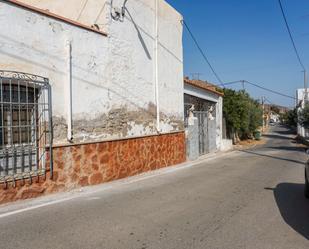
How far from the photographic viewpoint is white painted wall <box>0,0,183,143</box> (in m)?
8.64

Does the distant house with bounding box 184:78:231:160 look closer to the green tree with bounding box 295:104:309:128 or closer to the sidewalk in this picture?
the sidewalk

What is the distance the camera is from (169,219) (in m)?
6.62

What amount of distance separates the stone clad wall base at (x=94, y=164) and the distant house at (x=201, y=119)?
15.9 feet

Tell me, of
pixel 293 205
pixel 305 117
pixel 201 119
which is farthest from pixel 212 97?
pixel 293 205

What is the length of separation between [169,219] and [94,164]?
441cm

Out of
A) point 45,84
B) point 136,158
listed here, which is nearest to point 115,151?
point 136,158

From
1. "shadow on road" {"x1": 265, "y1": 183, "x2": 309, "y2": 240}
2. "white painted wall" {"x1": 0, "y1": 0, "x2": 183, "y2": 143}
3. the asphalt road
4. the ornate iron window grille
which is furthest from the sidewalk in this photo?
"shadow on road" {"x1": 265, "y1": 183, "x2": 309, "y2": 240}

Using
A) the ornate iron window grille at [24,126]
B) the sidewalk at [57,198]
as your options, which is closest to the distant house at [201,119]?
the sidewalk at [57,198]

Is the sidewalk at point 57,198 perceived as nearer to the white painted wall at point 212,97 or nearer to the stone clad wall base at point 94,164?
the stone clad wall base at point 94,164

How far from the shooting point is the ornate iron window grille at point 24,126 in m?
8.20

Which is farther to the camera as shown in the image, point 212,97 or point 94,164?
point 212,97

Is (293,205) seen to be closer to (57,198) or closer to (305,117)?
(57,198)

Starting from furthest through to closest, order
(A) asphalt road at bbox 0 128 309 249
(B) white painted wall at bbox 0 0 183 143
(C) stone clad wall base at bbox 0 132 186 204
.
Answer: (B) white painted wall at bbox 0 0 183 143, (C) stone clad wall base at bbox 0 132 186 204, (A) asphalt road at bbox 0 128 309 249

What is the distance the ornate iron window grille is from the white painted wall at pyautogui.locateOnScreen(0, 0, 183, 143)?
0.95ft
